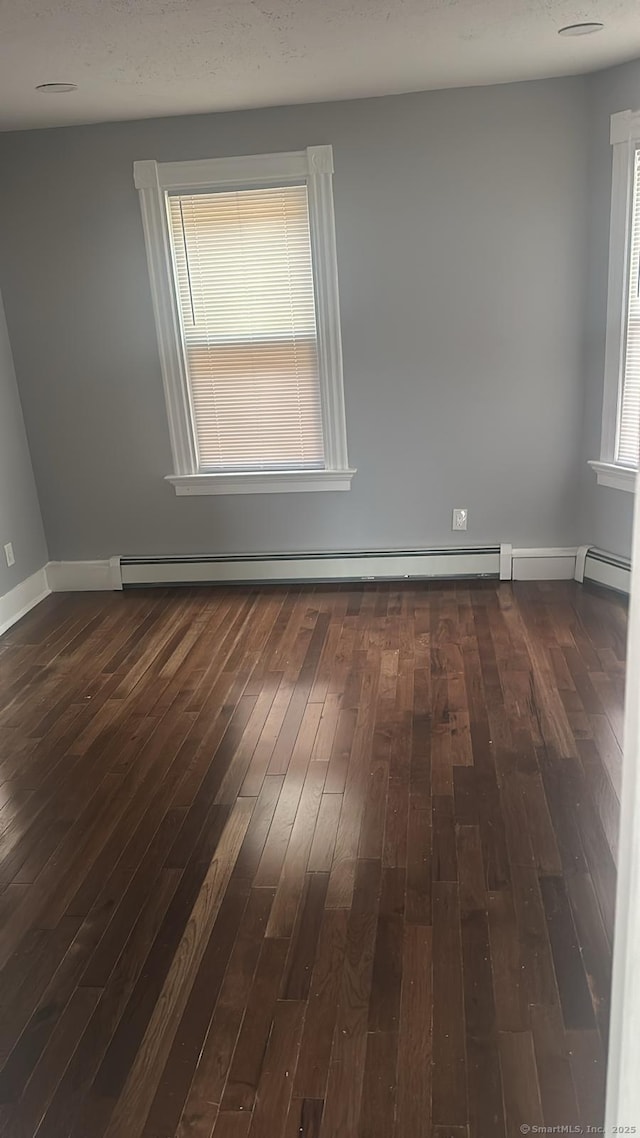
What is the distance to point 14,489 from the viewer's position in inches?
178

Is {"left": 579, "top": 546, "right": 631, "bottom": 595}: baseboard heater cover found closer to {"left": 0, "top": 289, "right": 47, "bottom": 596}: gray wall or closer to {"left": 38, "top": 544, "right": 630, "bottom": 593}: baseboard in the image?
{"left": 38, "top": 544, "right": 630, "bottom": 593}: baseboard

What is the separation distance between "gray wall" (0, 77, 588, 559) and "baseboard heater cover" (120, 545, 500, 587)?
0.25 ft

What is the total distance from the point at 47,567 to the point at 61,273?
1.64 m

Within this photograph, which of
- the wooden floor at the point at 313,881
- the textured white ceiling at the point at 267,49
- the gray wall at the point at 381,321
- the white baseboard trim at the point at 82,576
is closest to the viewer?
the wooden floor at the point at 313,881

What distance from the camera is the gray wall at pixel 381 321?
400 cm

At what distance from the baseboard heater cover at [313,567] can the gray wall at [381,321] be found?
0.08 metres

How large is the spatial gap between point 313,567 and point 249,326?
1.34 metres

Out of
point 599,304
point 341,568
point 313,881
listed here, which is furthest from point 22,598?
point 599,304

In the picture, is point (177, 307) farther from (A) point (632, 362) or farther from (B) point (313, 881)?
(B) point (313, 881)

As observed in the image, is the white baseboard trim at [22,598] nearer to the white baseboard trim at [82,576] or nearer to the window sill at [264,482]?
the white baseboard trim at [82,576]

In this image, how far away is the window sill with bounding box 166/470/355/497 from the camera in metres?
4.49

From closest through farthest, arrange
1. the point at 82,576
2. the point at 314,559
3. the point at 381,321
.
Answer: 1. the point at 381,321
2. the point at 314,559
3. the point at 82,576

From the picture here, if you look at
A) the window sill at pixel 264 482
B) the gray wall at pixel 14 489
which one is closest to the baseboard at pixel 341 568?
the gray wall at pixel 14 489

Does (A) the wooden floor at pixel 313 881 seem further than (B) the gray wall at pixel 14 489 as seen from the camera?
No
